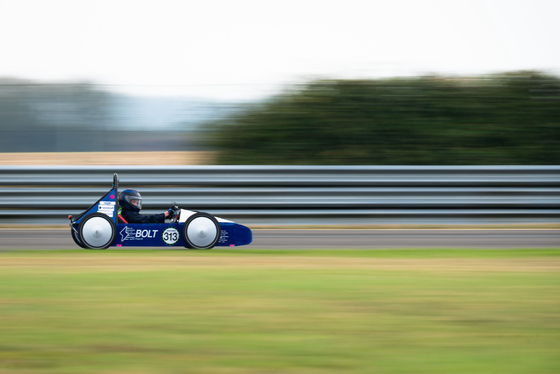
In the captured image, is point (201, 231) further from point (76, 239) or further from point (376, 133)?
point (376, 133)

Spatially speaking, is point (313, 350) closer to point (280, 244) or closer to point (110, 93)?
point (280, 244)

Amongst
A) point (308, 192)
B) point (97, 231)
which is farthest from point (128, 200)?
point (308, 192)

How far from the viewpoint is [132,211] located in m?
7.36

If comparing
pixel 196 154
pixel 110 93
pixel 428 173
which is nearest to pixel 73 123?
pixel 110 93

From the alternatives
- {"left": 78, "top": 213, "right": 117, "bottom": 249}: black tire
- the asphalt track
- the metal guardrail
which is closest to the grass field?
{"left": 78, "top": 213, "right": 117, "bottom": 249}: black tire

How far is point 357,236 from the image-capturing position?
8789 millimetres

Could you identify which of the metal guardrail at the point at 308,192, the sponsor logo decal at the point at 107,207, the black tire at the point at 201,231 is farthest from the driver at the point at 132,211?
the metal guardrail at the point at 308,192

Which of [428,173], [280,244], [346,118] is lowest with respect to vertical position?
[280,244]

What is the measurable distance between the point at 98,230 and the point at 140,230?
0.41 meters

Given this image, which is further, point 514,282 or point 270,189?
point 270,189

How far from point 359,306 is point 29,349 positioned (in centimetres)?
193

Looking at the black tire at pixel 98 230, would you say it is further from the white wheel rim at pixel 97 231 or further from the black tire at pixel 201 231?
the black tire at pixel 201 231

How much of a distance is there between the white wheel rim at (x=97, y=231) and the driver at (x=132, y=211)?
189 mm

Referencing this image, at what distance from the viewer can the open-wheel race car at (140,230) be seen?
721 centimetres
